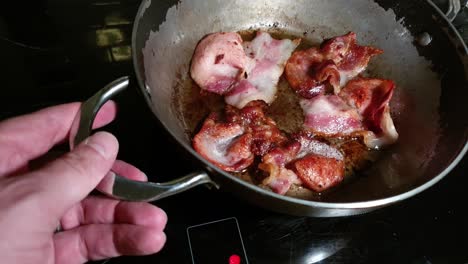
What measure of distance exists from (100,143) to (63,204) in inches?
5.4

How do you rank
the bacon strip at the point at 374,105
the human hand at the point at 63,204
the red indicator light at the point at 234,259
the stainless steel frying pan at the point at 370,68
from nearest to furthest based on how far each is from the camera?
the human hand at the point at 63,204, the stainless steel frying pan at the point at 370,68, the red indicator light at the point at 234,259, the bacon strip at the point at 374,105

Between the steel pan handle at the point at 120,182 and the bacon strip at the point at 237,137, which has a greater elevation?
the steel pan handle at the point at 120,182

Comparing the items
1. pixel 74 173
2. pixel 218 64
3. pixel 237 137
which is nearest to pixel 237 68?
pixel 218 64

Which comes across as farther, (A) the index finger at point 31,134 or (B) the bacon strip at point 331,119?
(B) the bacon strip at point 331,119

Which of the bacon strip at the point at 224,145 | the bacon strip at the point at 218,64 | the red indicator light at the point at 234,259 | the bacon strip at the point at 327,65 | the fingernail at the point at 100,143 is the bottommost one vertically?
the red indicator light at the point at 234,259

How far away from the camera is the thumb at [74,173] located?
0.78 meters

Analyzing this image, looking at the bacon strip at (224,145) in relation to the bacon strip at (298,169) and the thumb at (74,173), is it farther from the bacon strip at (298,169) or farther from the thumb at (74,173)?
the thumb at (74,173)

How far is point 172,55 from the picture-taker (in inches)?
55.0

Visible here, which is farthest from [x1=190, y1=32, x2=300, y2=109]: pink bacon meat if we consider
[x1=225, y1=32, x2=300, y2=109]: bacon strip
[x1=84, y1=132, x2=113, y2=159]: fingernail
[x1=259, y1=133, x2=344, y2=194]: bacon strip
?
[x1=84, y1=132, x2=113, y2=159]: fingernail

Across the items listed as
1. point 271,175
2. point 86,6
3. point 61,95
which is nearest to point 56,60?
point 61,95

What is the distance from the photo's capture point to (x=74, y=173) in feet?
2.61

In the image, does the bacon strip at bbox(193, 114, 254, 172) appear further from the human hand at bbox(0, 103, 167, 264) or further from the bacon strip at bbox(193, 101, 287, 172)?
the human hand at bbox(0, 103, 167, 264)

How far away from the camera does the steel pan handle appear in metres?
0.86

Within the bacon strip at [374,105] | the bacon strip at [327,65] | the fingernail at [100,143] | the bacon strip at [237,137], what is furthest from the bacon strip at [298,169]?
the fingernail at [100,143]
